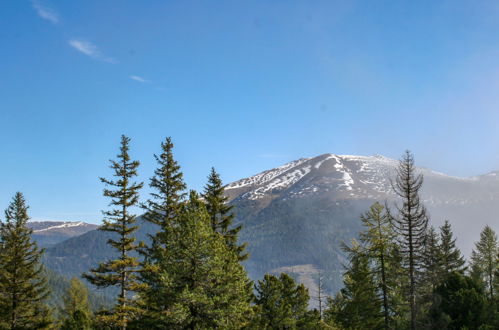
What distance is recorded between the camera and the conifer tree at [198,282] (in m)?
24.4

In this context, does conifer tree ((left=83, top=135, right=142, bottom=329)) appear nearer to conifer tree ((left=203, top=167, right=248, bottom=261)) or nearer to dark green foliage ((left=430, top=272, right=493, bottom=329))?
conifer tree ((left=203, top=167, right=248, bottom=261))

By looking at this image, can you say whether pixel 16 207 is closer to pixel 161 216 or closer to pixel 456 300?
pixel 161 216

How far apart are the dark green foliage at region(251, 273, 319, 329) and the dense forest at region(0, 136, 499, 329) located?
8 cm

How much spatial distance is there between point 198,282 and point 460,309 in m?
25.3

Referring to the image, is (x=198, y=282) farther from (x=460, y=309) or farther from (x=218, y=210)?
(x=460, y=309)

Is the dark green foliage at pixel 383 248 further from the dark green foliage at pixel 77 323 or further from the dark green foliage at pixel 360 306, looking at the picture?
the dark green foliage at pixel 77 323

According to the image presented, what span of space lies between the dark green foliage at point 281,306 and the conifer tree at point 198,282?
408cm

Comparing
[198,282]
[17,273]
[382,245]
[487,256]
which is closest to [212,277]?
[198,282]

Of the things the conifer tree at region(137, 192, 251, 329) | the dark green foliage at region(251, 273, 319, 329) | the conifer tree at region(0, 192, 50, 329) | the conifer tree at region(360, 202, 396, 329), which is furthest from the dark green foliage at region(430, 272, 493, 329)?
the conifer tree at region(0, 192, 50, 329)

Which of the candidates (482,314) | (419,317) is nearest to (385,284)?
(419,317)

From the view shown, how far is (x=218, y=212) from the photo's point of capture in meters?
32.1

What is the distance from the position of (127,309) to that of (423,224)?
2266 centimetres

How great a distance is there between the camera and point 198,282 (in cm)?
2530

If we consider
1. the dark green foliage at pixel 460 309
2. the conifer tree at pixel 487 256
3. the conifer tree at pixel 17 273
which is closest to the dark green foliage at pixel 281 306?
the dark green foliage at pixel 460 309
